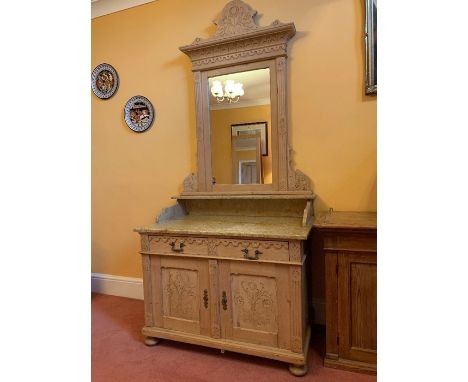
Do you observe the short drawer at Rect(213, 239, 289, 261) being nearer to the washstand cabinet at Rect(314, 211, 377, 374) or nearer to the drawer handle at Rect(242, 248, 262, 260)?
the drawer handle at Rect(242, 248, 262, 260)

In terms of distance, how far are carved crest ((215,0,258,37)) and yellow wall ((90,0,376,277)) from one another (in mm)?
77

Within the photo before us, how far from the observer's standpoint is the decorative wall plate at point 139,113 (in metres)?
2.61

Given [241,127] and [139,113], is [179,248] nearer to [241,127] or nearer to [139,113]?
[241,127]

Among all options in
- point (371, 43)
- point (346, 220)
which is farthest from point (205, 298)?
point (371, 43)

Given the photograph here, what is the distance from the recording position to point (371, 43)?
75.4 inches

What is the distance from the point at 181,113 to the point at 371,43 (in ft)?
4.84

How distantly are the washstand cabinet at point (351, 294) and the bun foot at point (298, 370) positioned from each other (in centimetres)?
15

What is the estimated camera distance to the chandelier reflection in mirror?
2.24m

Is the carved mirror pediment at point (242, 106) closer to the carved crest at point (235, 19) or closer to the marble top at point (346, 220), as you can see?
the carved crest at point (235, 19)

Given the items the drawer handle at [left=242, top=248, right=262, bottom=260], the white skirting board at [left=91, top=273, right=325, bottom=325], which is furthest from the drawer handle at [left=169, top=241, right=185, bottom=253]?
the white skirting board at [left=91, top=273, right=325, bottom=325]

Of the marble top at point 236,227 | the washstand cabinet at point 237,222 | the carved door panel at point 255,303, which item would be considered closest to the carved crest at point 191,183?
the washstand cabinet at point 237,222
